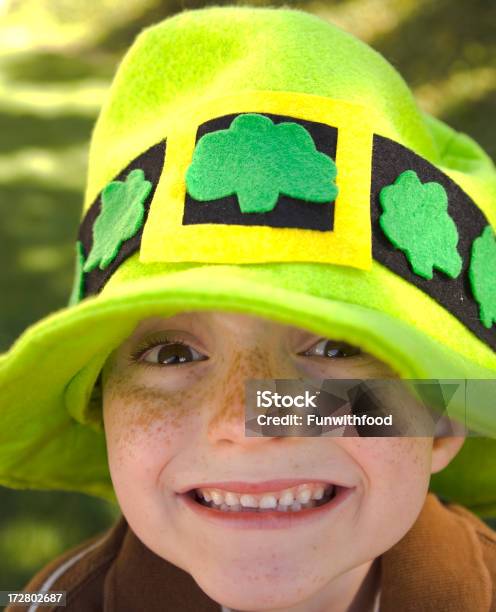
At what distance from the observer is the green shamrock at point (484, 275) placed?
3.46ft

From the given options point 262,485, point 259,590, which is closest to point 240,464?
point 262,485

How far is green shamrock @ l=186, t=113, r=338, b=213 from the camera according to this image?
936mm

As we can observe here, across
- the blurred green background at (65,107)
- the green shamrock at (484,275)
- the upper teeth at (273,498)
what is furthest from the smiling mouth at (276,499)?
the blurred green background at (65,107)

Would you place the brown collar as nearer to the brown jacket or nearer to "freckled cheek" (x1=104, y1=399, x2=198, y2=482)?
the brown jacket

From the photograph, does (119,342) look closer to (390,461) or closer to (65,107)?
(390,461)

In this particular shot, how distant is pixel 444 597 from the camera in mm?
1224

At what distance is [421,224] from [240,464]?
346 mm

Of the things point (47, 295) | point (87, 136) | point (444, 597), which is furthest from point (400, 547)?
point (87, 136)

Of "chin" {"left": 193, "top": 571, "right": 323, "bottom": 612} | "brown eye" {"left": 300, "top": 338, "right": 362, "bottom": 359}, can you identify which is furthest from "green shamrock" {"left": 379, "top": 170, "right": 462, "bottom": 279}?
"chin" {"left": 193, "top": 571, "right": 323, "bottom": 612}

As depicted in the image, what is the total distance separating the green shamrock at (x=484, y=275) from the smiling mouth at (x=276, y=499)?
28 cm

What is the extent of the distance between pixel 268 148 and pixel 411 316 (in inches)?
9.5

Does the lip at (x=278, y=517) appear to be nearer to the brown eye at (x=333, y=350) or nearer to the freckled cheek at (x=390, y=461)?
the freckled cheek at (x=390, y=461)

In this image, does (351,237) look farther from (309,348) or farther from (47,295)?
(47,295)

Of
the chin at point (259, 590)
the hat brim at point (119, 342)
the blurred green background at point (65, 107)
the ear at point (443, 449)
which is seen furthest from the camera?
the blurred green background at point (65, 107)
